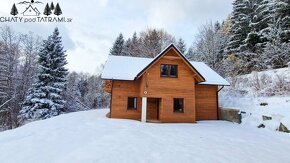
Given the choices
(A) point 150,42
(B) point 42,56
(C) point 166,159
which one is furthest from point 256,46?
(B) point 42,56

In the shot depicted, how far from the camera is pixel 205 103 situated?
1622cm

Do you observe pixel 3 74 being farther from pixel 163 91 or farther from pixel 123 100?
pixel 163 91

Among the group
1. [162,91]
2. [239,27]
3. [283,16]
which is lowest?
[162,91]

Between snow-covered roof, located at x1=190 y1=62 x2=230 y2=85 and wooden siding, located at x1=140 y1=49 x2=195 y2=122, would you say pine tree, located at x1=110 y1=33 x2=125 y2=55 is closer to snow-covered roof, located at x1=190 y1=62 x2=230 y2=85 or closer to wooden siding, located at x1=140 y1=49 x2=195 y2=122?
snow-covered roof, located at x1=190 y1=62 x2=230 y2=85

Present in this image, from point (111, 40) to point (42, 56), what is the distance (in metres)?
19.1

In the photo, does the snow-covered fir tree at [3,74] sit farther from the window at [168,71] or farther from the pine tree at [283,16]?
the pine tree at [283,16]

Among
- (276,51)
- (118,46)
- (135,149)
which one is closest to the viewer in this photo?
(135,149)

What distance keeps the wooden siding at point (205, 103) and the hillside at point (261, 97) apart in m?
1.84

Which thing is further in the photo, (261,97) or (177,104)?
(177,104)

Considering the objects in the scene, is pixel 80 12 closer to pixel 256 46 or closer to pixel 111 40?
pixel 256 46

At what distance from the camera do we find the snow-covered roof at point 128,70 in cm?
1511

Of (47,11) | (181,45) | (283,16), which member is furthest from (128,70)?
(181,45)

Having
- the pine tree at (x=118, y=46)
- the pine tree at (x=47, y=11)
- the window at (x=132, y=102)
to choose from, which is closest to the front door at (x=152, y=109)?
the window at (x=132, y=102)

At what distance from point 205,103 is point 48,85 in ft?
54.8
